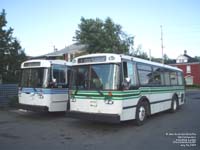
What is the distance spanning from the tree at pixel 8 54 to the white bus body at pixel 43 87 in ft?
19.0

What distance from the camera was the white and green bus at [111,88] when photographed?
731cm

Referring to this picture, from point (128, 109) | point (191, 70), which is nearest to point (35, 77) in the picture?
point (128, 109)

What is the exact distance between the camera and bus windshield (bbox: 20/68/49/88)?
391 inches

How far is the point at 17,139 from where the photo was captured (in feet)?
22.5

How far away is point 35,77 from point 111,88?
14.6 ft

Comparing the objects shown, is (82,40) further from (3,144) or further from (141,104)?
(3,144)

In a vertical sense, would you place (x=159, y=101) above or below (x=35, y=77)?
below

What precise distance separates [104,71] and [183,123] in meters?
4.35

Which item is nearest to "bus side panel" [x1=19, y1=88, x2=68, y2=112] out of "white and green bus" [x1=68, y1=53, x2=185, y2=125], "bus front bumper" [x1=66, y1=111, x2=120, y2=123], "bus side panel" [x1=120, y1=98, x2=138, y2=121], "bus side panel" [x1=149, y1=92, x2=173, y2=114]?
"white and green bus" [x1=68, y1=53, x2=185, y2=125]

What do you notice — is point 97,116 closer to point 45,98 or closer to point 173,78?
point 45,98

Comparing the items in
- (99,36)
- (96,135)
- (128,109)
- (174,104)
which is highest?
(99,36)

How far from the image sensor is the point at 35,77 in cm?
1022

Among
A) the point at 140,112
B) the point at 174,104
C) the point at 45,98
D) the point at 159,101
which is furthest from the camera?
the point at 174,104

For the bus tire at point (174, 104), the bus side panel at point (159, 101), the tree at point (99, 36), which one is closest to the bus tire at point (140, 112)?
the bus side panel at point (159, 101)
